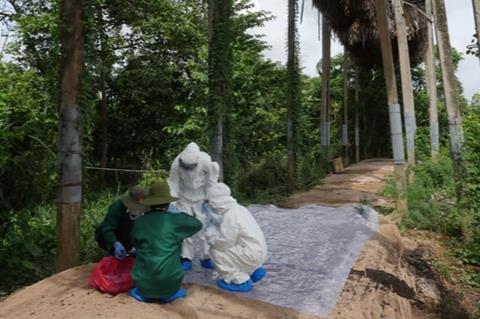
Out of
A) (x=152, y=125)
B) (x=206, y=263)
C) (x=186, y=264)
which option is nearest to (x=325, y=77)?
(x=152, y=125)

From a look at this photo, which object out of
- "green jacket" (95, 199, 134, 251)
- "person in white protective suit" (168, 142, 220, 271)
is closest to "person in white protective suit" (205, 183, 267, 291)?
"person in white protective suit" (168, 142, 220, 271)

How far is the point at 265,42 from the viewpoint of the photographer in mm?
17406

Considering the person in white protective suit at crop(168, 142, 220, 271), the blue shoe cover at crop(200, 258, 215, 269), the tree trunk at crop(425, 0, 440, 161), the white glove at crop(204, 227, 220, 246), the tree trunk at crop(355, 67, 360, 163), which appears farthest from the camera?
the tree trunk at crop(355, 67, 360, 163)

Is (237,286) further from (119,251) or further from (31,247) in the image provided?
(31,247)

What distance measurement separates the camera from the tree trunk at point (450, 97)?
301 inches

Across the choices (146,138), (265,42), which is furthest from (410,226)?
(265,42)

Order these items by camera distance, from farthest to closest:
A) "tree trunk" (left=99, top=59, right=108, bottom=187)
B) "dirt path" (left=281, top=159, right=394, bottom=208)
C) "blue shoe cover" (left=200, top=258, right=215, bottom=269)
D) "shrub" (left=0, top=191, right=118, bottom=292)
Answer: "tree trunk" (left=99, top=59, right=108, bottom=187)
"dirt path" (left=281, top=159, right=394, bottom=208)
"shrub" (left=0, top=191, right=118, bottom=292)
"blue shoe cover" (left=200, top=258, right=215, bottom=269)

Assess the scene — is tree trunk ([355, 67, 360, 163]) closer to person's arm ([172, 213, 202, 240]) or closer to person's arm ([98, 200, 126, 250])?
person's arm ([98, 200, 126, 250])

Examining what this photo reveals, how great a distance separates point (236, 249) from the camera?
167 inches

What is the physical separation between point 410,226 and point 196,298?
4812mm

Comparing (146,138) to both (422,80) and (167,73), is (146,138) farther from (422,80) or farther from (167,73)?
(422,80)

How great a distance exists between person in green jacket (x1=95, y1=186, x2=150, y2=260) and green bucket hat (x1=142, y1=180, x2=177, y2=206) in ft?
0.67

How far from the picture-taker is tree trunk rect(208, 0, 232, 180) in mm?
8266

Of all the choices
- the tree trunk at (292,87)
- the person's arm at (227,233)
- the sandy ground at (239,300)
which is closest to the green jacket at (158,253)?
the sandy ground at (239,300)
